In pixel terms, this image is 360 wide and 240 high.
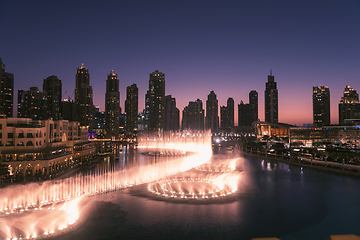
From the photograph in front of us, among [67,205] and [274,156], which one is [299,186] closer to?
[67,205]

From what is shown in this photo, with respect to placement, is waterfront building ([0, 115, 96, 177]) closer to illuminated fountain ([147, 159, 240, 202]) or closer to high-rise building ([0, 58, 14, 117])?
illuminated fountain ([147, 159, 240, 202])

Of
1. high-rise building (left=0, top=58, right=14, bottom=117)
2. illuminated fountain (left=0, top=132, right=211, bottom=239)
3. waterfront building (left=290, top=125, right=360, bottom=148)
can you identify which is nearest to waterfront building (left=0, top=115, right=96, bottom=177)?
illuminated fountain (left=0, top=132, right=211, bottom=239)

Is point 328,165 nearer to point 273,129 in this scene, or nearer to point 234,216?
point 234,216

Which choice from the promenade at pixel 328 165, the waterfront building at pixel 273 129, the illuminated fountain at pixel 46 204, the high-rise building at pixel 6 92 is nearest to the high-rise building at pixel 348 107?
the waterfront building at pixel 273 129

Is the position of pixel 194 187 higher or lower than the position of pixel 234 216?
higher

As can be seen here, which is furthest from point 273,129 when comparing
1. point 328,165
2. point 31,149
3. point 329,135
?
point 31,149

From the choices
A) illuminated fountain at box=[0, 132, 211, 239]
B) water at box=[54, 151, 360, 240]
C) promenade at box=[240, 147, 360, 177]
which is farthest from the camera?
promenade at box=[240, 147, 360, 177]

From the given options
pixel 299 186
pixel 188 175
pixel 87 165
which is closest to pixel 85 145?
pixel 87 165

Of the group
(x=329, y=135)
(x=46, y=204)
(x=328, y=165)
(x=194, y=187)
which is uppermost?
(x=329, y=135)

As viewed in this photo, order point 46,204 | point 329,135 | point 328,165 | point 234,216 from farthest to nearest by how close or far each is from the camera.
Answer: point 329,135 < point 328,165 < point 46,204 < point 234,216
